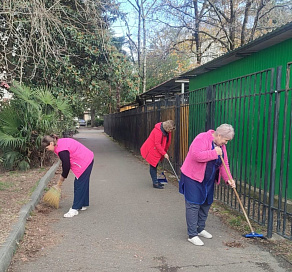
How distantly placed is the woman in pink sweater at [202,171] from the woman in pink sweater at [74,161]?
5.89 feet

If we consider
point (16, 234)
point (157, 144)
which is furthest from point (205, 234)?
point (157, 144)

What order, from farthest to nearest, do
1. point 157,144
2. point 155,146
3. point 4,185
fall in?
point 155,146 → point 157,144 → point 4,185

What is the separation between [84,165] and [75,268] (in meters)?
1.96

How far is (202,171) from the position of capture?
3.84 metres

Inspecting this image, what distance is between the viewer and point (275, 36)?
538cm

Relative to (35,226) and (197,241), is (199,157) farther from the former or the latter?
(35,226)

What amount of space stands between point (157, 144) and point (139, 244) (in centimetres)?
314

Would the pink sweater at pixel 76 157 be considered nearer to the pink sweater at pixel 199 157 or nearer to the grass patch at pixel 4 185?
the pink sweater at pixel 199 157

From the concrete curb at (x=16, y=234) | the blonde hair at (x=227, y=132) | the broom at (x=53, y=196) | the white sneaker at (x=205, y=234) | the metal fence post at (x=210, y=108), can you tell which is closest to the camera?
the concrete curb at (x=16, y=234)

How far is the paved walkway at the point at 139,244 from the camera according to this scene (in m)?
3.42

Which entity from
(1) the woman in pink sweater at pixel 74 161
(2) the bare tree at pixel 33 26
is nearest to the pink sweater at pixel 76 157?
(1) the woman in pink sweater at pixel 74 161

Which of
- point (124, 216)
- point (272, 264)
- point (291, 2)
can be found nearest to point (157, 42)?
point (291, 2)

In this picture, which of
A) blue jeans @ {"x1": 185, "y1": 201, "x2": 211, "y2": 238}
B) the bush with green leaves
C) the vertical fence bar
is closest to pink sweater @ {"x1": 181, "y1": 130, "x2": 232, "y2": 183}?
blue jeans @ {"x1": 185, "y1": 201, "x2": 211, "y2": 238}

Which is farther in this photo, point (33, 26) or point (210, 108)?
point (33, 26)
